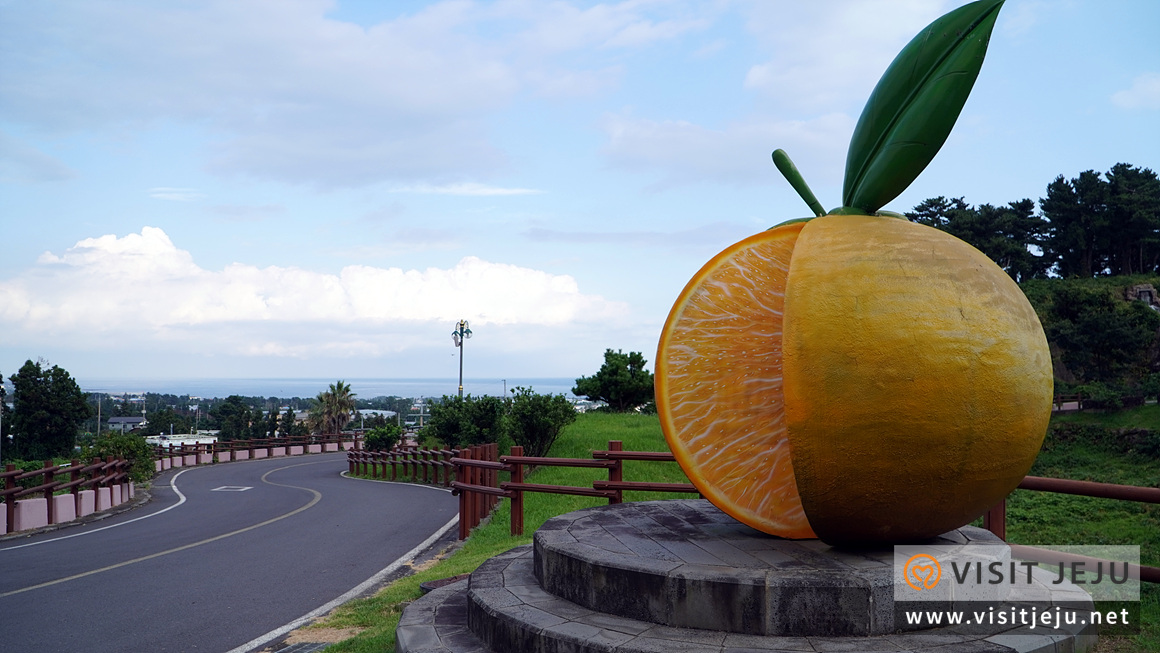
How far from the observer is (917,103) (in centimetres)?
519

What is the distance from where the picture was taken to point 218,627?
23.4ft

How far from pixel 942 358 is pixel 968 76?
6.54 feet

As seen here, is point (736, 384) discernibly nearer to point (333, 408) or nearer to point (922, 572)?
point (922, 572)

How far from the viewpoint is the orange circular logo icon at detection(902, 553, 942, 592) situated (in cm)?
474

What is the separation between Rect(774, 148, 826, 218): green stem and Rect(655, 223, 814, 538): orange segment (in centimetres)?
33

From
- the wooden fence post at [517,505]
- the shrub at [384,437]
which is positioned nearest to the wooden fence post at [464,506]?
the wooden fence post at [517,505]

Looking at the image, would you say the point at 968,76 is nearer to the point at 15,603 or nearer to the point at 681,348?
the point at 681,348

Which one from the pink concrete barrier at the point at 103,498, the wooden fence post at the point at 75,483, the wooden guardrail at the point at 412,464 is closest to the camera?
the wooden fence post at the point at 75,483

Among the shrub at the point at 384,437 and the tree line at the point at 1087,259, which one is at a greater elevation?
the tree line at the point at 1087,259

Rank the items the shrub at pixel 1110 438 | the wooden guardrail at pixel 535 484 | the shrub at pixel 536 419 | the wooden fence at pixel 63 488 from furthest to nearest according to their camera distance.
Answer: the shrub at pixel 1110 438 → the shrub at pixel 536 419 → the wooden fence at pixel 63 488 → the wooden guardrail at pixel 535 484

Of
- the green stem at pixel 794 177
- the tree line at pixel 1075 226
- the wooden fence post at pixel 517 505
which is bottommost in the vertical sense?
the wooden fence post at pixel 517 505

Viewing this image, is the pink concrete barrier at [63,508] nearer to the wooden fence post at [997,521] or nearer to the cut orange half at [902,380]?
the cut orange half at [902,380]

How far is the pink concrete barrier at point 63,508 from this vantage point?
15609mm

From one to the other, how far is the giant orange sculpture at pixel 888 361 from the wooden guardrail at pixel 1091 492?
116 centimetres
